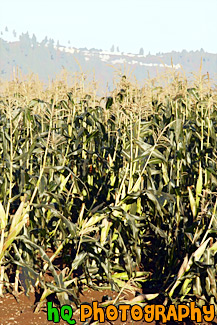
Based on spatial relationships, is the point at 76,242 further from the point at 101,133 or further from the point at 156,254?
the point at 101,133

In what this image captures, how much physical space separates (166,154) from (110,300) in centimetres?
202

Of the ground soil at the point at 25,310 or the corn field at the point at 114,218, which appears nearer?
the ground soil at the point at 25,310

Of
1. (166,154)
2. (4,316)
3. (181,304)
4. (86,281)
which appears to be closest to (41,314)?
(4,316)

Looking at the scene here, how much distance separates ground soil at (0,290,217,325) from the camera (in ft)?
14.1

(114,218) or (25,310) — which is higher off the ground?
(114,218)

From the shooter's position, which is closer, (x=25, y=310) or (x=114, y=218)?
(x=25, y=310)

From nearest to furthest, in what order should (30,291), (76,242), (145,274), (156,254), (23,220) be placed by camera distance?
(23,220)
(76,242)
(30,291)
(145,274)
(156,254)

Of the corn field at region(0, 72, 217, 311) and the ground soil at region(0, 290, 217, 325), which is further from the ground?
the corn field at region(0, 72, 217, 311)

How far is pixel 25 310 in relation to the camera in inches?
179

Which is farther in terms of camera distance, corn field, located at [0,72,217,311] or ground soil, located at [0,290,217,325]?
corn field, located at [0,72,217,311]

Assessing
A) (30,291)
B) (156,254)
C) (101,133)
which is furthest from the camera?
(101,133)

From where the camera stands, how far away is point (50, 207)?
4.40 meters

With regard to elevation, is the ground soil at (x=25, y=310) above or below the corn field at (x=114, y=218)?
below

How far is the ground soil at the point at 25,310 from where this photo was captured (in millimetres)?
4309
